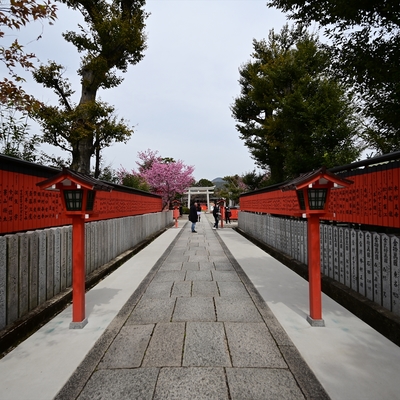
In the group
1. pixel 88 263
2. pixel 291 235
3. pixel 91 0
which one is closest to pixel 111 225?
pixel 88 263

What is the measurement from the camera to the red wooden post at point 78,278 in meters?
3.54

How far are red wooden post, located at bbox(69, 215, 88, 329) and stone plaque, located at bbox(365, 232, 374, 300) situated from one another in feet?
12.1

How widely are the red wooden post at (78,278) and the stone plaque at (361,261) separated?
372 centimetres

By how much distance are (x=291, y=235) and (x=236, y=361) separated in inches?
192

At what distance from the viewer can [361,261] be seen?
13.1ft

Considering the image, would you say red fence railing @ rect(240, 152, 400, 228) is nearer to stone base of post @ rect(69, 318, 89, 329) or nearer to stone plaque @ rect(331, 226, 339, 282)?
stone plaque @ rect(331, 226, 339, 282)

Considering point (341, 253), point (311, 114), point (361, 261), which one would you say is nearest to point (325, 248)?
point (341, 253)

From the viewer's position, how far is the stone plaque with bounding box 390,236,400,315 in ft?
10.6

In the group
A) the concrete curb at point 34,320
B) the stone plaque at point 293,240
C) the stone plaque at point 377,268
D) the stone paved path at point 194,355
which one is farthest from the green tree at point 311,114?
the concrete curb at point 34,320

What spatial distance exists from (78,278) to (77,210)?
0.86 m

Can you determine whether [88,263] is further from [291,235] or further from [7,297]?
[291,235]

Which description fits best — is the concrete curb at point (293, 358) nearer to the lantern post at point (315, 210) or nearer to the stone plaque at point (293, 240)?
the lantern post at point (315, 210)

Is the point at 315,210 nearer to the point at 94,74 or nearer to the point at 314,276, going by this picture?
the point at 314,276

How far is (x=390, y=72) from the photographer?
226 inches
